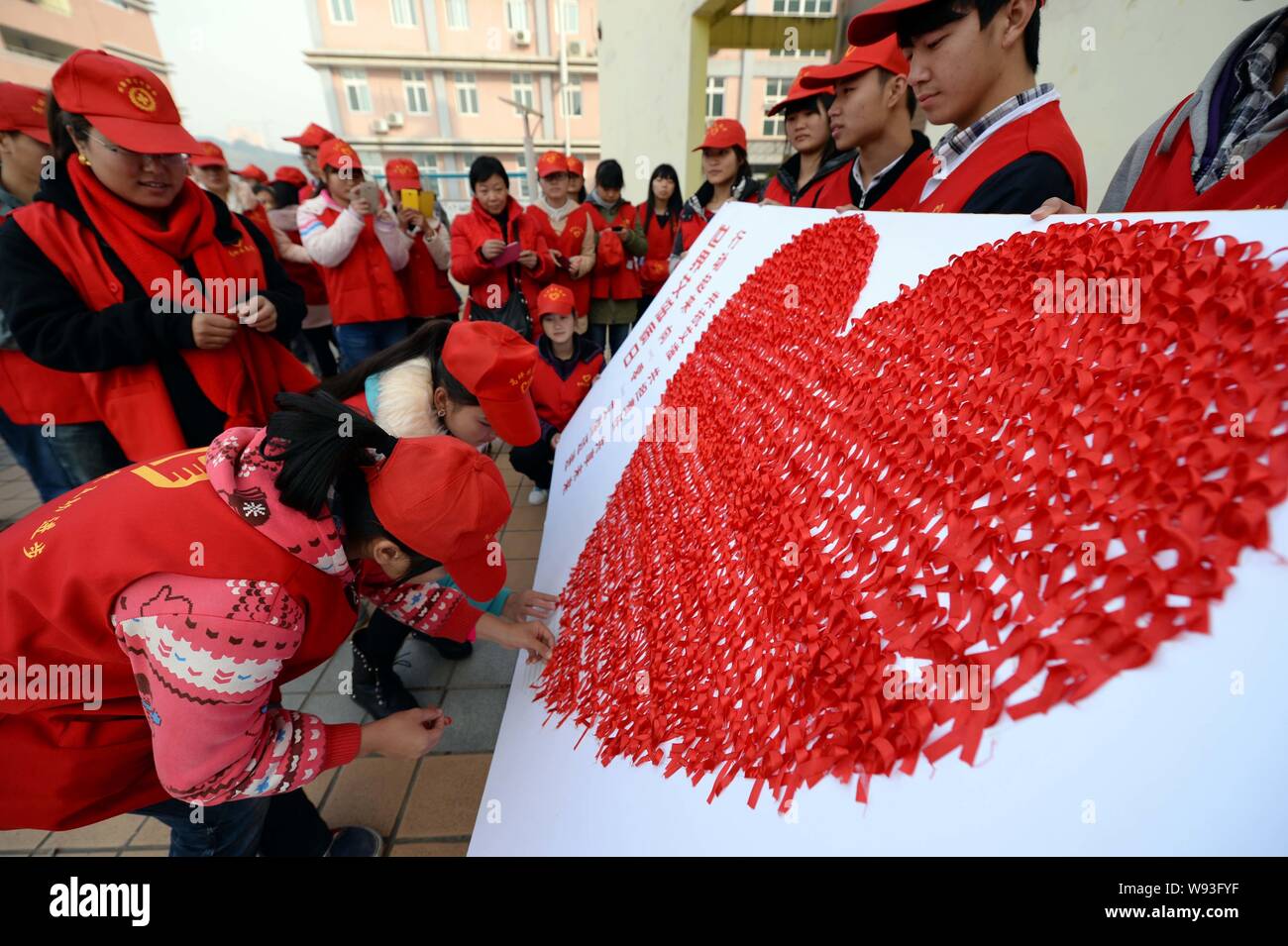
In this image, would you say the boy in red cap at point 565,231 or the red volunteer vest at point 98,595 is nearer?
the red volunteer vest at point 98,595

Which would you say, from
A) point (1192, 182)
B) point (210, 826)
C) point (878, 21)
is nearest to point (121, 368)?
point (210, 826)

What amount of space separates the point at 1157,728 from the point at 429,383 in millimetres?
1317

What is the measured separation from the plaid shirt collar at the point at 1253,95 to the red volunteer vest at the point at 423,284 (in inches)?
129

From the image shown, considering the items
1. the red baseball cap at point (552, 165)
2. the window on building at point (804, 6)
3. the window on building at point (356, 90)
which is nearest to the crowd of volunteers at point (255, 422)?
the red baseball cap at point (552, 165)

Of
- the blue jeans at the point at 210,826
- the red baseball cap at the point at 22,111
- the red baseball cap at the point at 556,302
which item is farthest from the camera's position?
the red baseball cap at the point at 556,302

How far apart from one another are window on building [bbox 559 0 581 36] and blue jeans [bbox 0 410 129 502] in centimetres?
2307

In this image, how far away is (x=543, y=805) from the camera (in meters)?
0.89

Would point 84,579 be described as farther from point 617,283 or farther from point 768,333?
point 617,283

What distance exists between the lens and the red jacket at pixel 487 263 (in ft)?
10.1

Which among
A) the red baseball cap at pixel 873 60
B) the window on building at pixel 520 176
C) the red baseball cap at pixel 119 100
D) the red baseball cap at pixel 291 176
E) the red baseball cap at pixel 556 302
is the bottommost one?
the red baseball cap at pixel 556 302

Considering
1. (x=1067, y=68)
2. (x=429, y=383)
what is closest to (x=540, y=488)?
(x=429, y=383)

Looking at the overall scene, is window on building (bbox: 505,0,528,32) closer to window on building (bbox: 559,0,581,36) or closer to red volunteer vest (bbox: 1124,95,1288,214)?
window on building (bbox: 559,0,581,36)

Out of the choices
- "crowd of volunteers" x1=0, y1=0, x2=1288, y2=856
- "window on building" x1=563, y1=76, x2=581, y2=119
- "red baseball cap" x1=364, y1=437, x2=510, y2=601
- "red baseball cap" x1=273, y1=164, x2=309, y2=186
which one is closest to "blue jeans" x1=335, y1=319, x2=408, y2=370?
"crowd of volunteers" x1=0, y1=0, x2=1288, y2=856

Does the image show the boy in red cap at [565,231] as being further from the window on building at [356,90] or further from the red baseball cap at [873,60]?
the window on building at [356,90]
